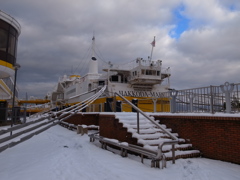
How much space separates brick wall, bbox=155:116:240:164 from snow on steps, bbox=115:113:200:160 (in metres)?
0.34

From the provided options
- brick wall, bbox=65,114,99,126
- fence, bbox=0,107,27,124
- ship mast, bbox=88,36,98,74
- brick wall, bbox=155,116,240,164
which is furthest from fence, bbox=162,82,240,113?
ship mast, bbox=88,36,98,74

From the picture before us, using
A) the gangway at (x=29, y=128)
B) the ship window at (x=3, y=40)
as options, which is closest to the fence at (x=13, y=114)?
the ship window at (x=3, y=40)

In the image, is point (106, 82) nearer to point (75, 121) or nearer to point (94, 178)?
point (75, 121)

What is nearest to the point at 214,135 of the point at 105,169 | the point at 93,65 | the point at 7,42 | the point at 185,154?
the point at 185,154

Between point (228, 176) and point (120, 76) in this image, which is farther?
point (120, 76)

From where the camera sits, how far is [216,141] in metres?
6.83

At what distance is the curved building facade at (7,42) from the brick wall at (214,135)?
11.4 metres

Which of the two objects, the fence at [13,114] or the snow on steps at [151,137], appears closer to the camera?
the snow on steps at [151,137]

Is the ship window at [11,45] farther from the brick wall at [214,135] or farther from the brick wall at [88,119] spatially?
the brick wall at [214,135]

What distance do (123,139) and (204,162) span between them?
3.18 metres

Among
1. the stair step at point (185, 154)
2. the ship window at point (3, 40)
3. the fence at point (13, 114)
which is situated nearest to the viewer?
the stair step at point (185, 154)

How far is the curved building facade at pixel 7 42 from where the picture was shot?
1296cm

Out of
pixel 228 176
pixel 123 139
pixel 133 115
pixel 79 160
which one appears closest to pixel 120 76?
pixel 133 115

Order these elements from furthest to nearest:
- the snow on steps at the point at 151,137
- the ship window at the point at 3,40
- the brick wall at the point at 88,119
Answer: the brick wall at the point at 88,119 → the ship window at the point at 3,40 → the snow on steps at the point at 151,137
